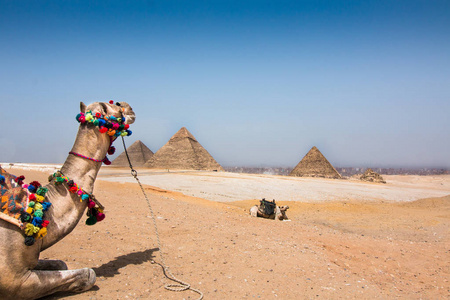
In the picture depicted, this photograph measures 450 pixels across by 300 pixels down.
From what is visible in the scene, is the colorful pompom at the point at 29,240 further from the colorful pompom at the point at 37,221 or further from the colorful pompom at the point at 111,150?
the colorful pompom at the point at 111,150

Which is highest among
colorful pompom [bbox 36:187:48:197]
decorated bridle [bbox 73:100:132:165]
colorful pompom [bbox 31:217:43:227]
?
decorated bridle [bbox 73:100:132:165]

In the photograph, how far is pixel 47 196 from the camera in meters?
3.44

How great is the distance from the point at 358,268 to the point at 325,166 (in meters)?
57.2

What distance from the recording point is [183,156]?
74250 millimetres

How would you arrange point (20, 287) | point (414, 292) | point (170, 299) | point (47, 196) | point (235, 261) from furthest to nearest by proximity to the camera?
point (235, 261) < point (414, 292) < point (170, 299) < point (47, 196) < point (20, 287)

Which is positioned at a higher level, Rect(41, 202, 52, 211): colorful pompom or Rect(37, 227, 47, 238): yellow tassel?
Rect(41, 202, 52, 211): colorful pompom

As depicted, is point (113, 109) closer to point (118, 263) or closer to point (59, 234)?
point (59, 234)

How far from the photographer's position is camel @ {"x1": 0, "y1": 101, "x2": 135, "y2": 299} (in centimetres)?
294

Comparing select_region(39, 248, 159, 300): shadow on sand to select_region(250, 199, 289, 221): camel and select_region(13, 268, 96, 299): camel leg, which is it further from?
select_region(250, 199, 289, 221): camel

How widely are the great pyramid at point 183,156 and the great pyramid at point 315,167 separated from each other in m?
20.7

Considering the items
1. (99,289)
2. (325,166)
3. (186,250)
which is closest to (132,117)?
(99,289)

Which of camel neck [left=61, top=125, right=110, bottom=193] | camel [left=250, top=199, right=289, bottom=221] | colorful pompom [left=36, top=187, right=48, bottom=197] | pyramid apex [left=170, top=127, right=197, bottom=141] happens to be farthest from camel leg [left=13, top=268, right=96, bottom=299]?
pyramid apex [left=170, top=127, right=197, bottom=141]

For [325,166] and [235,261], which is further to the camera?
[325,166]

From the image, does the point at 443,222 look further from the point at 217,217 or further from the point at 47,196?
the point at 47,196
